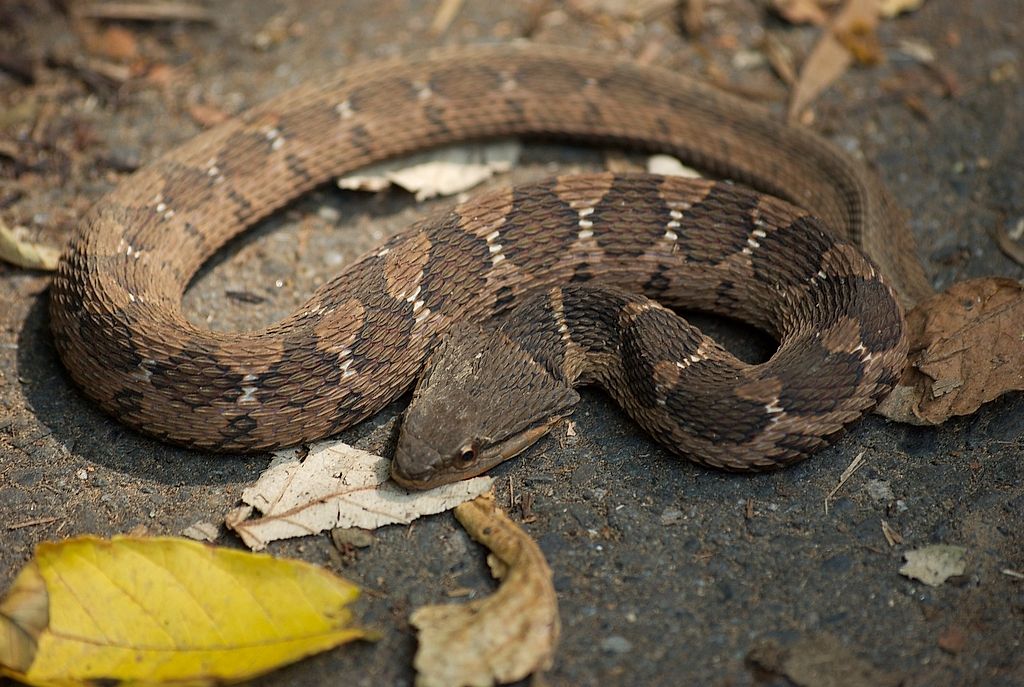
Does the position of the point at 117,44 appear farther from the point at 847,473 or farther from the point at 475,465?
the point at 847,473

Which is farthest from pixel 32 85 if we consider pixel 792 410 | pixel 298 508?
pixel 792 410

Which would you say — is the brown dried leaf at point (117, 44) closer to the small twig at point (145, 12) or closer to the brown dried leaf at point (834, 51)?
the small twig at point (145, 12)

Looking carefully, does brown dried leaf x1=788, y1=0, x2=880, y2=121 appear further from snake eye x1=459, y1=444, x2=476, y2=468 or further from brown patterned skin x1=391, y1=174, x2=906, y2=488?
snake eye x1=459, y1=444, x2=476, y2=468

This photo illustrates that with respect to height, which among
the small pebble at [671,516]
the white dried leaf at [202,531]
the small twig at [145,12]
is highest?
the small twig at [145,12]

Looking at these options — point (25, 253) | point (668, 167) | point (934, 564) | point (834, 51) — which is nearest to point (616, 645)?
point (934, 564)

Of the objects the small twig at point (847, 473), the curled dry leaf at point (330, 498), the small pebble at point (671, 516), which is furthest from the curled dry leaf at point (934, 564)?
the curled dry leaf at point (330, 498)

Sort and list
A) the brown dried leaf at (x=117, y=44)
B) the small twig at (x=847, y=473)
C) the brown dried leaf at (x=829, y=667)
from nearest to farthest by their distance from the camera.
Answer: the brown dried leaf at (x=829, y=667), the small twig at (x=847, y=473), the brown dried leaf at (x=117, y=44)

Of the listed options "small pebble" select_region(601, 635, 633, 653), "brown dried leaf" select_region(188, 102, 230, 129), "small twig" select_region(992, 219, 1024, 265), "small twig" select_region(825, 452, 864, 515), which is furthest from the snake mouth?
"brown dried leaf" select_region(188, 102, 230, 129)
